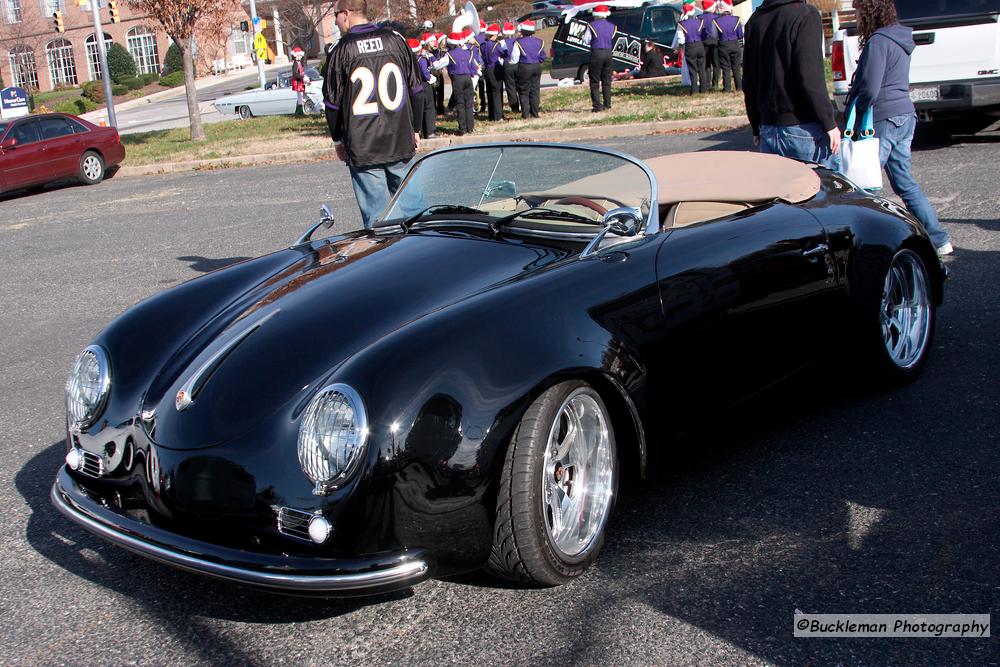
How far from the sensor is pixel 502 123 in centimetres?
1991

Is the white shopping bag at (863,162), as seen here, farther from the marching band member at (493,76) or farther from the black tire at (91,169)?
the black tire at (91,169)

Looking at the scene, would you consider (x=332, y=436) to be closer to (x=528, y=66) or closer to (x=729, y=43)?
(x=528, y=66)

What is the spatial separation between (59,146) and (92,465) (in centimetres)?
1612

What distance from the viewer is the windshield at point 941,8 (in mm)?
10898

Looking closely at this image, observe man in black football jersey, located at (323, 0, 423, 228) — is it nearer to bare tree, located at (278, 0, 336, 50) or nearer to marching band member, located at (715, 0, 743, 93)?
marching band member, located at (715, 0, 743, 93)

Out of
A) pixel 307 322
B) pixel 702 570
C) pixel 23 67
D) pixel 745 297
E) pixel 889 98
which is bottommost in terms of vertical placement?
pixel 702 570

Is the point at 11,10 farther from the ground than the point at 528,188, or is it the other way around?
the point at 11,10

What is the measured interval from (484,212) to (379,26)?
3001mm

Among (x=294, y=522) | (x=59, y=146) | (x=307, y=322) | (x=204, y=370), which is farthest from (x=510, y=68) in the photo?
(x=294, y=522)

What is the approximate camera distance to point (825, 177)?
4965 mm

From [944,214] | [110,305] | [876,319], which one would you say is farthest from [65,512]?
[944,214]

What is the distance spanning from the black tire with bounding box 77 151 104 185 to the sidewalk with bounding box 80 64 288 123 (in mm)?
21896

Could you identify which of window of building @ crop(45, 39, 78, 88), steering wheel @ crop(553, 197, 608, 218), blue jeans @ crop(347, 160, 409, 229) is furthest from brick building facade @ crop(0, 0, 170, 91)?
steering wheel @ crop(553, 197, 608, 218)

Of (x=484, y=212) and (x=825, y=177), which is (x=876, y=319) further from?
(x=484, y=212)
